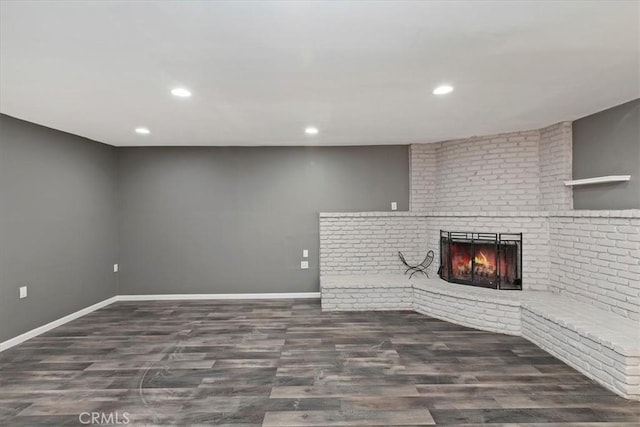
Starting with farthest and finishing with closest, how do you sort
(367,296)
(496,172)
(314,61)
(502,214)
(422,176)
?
(422,176) < (367,296) < (496,172) < (502,214) < (314,61)

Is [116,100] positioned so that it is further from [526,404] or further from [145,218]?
[526,404]

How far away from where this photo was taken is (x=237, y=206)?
512cm

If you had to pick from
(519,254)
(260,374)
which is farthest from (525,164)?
(260,374)

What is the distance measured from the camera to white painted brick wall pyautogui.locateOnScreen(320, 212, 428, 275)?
504 cm

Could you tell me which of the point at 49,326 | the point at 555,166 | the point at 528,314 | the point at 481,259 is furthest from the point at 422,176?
the point at 49,326

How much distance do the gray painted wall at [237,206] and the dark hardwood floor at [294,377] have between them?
1.14 m

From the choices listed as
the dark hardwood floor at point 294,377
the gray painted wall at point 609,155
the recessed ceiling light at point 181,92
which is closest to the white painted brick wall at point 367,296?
the dark hardwood floor at point 294,377

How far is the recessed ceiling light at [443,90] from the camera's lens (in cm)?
264

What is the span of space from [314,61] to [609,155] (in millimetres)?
3235

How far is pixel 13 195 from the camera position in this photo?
135 inches

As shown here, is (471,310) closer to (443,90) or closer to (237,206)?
(443,90)

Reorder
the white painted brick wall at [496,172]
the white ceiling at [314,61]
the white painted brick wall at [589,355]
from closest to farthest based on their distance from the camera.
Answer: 1. the white ceiling at [314,61]
2. the white painted brick wall at [589,355]
3. the white painted brick wall at [496,172]

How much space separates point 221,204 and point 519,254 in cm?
429

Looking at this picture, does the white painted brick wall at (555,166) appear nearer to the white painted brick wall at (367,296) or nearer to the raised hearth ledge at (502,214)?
the raised hearth ledge at (502,214)
